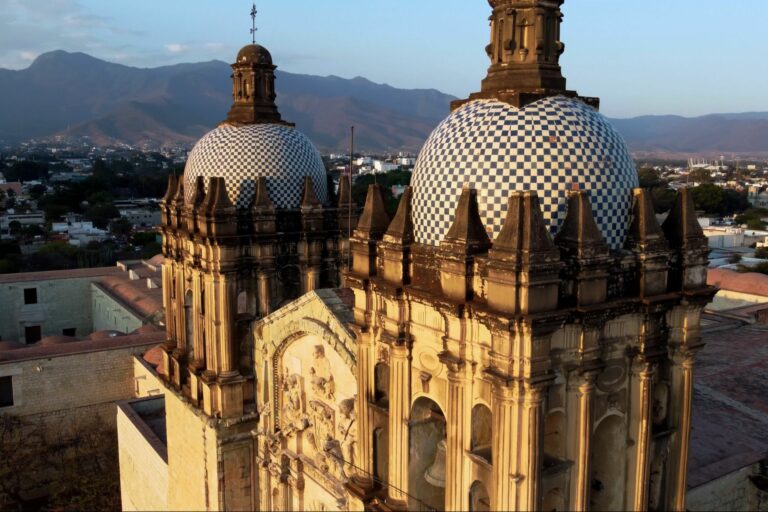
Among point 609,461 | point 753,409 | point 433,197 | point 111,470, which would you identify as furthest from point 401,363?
point 111,470

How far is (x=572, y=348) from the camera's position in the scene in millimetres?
7918

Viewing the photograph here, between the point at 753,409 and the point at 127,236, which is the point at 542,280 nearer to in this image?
the point at 753,409

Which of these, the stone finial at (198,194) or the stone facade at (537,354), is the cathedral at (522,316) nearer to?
the stone facade at (537,354)

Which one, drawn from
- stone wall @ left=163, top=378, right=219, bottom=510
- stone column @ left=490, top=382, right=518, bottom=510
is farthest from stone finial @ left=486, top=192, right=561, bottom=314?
Answer: stone wall @ left=163, top=378, right=219, bottom=510

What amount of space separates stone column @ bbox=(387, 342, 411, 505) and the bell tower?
3549mm

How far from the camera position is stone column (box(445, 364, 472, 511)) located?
838 cm

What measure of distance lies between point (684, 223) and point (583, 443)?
2.96m

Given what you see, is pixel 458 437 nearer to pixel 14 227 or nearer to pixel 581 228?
pixel 581 228

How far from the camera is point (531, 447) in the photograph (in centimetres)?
759

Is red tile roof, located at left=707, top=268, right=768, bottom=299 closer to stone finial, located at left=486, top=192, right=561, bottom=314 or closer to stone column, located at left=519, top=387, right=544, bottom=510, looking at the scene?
stone column, located at left=519, top=387, right=544, bottom=510

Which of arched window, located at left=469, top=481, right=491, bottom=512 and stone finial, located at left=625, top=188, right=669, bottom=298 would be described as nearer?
stone finial, located at left=625, top=188, right=669, bottom=298

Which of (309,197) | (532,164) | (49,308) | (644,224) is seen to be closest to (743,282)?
(309,197)

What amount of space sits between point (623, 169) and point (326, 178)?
8833 millimetres

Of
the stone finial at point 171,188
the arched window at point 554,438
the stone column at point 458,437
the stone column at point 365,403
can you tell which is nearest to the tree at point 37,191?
the stone finial at point 171,188
